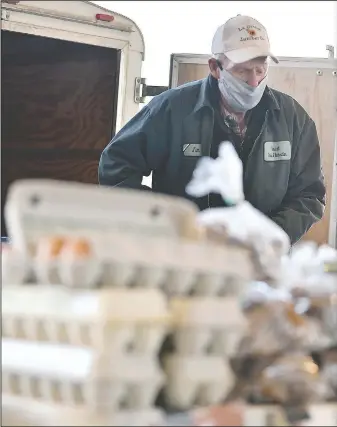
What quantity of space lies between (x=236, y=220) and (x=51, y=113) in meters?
3.04

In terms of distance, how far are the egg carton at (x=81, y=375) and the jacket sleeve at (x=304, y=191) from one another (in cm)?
186

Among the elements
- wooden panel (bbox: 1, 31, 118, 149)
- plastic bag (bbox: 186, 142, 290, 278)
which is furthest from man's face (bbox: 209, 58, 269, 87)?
plastic bag (bbox: 186, 142, 290, 278)

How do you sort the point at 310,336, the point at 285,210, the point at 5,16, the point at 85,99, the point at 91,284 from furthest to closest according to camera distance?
the point at 85,99
the point at 5,16
the point at 285,210
the point at 310,336
the point at 91,284

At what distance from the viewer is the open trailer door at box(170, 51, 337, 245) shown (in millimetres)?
3836

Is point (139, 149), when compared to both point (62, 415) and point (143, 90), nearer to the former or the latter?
point (143, 90)

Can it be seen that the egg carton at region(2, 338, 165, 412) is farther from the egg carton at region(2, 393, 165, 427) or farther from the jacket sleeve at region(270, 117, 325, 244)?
the jacket sleeve at region(270, 117, 325, 244)

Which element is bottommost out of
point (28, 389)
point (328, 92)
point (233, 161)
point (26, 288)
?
point (28, 389)

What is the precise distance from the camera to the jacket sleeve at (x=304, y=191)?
270 cm

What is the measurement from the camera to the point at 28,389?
2.90 ft

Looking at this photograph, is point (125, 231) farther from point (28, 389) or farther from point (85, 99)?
point (85, 99)

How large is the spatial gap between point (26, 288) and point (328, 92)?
10.7ft

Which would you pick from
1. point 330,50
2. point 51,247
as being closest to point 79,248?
point 51,247

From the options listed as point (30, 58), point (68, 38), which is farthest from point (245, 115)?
point (30, 58)

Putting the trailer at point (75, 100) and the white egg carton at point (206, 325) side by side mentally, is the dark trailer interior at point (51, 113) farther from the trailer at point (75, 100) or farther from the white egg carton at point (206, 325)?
the white egg carton at point (206, 325)
